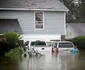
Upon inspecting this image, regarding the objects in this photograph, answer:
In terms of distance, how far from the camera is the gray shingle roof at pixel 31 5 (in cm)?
3475

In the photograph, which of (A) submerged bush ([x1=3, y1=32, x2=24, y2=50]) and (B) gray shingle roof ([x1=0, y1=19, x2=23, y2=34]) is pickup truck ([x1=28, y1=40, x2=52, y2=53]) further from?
(B) gray shingle roof ([x1=0, y1=19, x2=23, y2=34])

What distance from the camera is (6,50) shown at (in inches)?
1177

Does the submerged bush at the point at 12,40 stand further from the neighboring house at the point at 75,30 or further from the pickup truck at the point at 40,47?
the neighboring house at the point at 75,30

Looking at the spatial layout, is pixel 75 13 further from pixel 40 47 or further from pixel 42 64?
pixel 42 64

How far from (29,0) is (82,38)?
28.3 feet

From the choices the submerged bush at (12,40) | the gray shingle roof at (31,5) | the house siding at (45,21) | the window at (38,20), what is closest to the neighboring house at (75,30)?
the gray shingle roof at (31,5)

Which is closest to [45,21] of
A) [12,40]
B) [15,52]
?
[12,40]

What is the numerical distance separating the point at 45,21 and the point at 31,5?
235 cm

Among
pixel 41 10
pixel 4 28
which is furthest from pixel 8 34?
pixel 41 10

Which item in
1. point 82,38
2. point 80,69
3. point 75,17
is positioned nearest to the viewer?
point 80,69

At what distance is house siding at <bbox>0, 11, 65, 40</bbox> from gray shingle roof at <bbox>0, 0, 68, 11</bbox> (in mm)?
590

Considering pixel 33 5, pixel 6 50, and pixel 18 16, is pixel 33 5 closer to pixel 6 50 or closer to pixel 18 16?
pixel 18 16

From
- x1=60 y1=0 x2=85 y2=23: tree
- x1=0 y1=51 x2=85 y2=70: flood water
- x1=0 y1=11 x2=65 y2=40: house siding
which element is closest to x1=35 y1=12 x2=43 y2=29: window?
x1=0 y1=11 x2=65 y2=40: house siding

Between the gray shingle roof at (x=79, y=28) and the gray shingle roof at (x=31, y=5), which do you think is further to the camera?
the gray shingle roof at (x=79, y=28)
